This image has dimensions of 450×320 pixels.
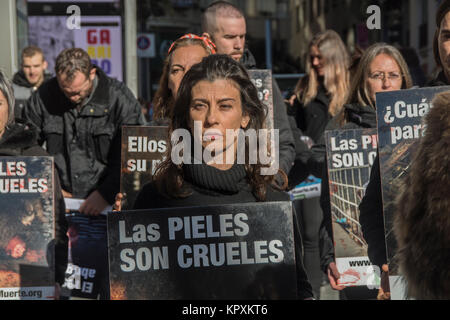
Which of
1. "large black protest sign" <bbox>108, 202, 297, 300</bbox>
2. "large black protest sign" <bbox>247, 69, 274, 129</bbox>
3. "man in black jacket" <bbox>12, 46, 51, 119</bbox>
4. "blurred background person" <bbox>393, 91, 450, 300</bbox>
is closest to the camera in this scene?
"blurred background person" <bbox>393, 91, 450, 300</bbox>

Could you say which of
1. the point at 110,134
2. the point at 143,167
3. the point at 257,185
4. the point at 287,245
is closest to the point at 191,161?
the point at 257,185

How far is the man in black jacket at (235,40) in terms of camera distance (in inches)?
183

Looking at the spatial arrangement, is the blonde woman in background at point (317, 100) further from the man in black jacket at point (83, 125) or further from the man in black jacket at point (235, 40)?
the man in black jacket at point (235, 40)

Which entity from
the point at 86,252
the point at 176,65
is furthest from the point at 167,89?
the point at 86,252

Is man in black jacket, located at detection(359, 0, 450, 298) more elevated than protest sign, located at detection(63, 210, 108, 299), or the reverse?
man in black jacket, located at detection(359, 0, 450, 298)

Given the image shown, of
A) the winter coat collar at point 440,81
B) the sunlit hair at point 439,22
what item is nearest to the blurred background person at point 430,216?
the winter coat collar at point 440,81

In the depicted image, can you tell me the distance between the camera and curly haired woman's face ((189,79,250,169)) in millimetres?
3162

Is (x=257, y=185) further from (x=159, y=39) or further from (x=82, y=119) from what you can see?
(x=159, y=39)

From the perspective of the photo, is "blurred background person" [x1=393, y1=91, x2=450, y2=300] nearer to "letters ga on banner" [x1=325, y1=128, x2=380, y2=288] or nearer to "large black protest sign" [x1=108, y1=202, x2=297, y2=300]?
"large black protest sign" [x1=108, y1=202, x2=297, y2=300]

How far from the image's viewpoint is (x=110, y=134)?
6.03m

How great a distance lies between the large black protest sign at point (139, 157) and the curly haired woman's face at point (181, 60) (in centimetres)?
24

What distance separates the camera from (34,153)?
176 inches

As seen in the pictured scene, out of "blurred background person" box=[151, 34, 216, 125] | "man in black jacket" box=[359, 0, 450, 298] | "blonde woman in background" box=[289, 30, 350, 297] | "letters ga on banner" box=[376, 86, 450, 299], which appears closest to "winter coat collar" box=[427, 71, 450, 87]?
"man in black jacket" box=[359, 0, 450, 298]

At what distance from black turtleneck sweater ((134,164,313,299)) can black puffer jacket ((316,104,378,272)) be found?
143 centimetres
